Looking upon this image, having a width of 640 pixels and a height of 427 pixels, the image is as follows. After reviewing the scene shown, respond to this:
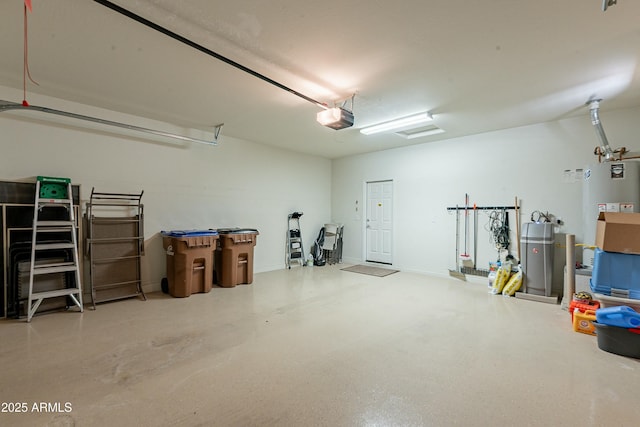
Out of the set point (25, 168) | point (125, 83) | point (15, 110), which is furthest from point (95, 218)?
point (125, 83)

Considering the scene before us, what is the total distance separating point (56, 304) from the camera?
3.67 metres

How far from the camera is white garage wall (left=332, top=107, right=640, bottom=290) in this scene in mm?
4395

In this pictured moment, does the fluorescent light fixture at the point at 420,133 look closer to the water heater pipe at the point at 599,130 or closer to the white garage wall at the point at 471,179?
the white garage wall at the point at 471,179

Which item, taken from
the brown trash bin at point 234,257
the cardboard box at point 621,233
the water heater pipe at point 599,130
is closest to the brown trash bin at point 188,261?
the brown trash bin at point 234,257

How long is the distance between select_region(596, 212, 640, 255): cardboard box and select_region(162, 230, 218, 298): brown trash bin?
511 cm

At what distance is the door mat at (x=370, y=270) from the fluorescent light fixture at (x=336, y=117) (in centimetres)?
345

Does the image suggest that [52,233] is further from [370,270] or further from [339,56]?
[370,270]

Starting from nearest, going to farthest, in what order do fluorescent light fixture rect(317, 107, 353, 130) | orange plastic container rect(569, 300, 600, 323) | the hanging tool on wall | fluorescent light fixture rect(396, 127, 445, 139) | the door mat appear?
orange plastic container rect(569, 300, 600, 323)
fluorescent light fixture rect(317, 107, 353, 130)
fluorescent light fixture rect(396, 127, 445, 139)
the hanging tool on wall
the door mat

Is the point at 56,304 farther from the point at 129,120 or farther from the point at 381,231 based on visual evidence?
the point at 381,231

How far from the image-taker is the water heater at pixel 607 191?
3611mm

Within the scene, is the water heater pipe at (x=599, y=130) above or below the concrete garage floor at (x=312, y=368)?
above

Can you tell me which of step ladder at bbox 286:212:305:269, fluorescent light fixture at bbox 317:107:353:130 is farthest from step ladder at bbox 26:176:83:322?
step ladder at bbox 286:212:305:269

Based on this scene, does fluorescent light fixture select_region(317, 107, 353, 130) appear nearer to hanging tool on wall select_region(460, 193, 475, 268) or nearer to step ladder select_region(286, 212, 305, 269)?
hanging tool on wall select_region(460, 193, 475, 268)

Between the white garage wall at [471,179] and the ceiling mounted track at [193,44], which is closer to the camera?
the ceiling mounted track at [193,44]
